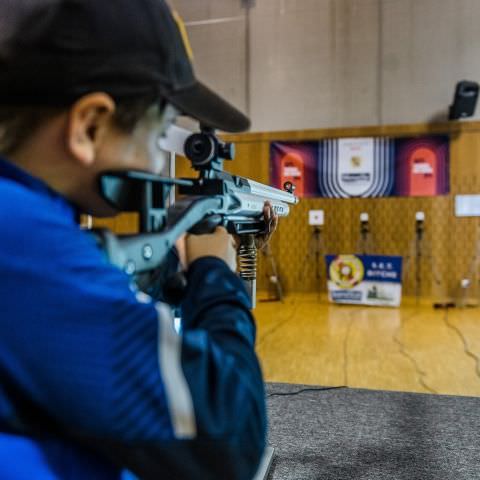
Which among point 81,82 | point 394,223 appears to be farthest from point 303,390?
point 394,223

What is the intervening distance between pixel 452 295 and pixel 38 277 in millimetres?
6402

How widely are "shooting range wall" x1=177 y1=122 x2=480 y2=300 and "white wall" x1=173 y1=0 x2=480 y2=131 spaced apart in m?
0.23

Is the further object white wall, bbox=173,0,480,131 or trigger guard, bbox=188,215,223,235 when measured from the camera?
white wall, bbox=173,0,480,131

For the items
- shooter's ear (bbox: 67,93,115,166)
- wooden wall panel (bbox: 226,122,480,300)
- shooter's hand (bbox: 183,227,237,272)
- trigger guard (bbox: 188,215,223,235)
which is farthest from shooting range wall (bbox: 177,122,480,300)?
shooter's ear (bbox: 67,93,115,166)

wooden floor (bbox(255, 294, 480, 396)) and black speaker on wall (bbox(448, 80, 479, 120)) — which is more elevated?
black speaker on wall (bbox(448, 80, 479, 120))

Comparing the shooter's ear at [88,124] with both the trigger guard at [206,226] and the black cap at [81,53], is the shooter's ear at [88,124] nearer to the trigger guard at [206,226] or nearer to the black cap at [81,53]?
the black cap at [81,53]

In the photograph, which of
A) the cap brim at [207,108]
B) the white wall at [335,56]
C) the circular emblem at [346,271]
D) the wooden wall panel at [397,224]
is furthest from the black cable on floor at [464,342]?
the cap brim at [207,108]

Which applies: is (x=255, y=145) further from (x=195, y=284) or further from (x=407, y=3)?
(x=195, y=284)

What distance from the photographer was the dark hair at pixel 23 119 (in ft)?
1.58

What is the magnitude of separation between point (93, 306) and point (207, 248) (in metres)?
0.33

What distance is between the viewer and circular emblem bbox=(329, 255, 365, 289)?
5.68 m

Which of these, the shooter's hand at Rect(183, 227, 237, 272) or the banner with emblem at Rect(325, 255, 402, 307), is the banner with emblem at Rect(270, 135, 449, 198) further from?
the shooter's hand at Rect(183, 227, 237, 272)

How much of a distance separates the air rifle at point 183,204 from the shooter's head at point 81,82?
0.04 m

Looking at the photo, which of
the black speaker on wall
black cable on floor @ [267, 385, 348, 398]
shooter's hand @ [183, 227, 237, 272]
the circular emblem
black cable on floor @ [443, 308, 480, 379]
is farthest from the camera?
the circular emblem
